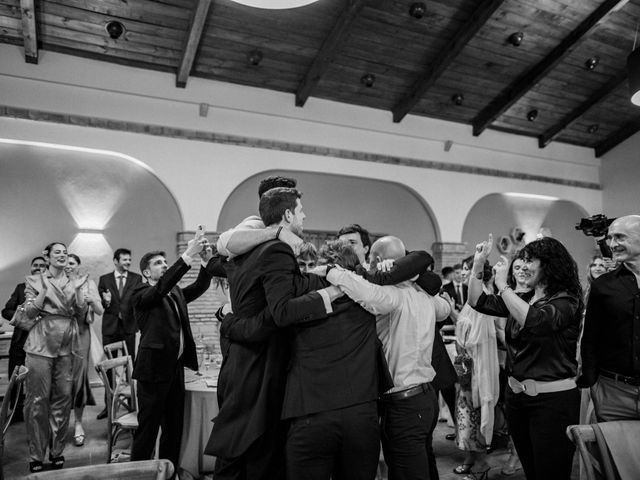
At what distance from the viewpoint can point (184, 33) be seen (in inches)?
227

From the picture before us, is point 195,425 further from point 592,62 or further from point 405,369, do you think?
point 592,62

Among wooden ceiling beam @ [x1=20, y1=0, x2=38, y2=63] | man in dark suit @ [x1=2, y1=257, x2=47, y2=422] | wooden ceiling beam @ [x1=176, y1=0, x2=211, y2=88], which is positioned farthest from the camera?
wooden ceiling beam @ [x1=176, y1=0, x2=211, y2=88]

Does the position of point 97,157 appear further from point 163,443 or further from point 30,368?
point 163,443

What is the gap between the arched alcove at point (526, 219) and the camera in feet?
29.1

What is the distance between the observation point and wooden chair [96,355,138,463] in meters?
3.06

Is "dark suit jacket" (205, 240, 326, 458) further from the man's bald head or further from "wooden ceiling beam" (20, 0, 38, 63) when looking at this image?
"wooden ceiling beam" (20, 0, 38, 63)

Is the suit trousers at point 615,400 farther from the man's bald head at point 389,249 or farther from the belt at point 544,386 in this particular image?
the man's bald head at point 389,249

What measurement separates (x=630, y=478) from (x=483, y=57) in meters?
6.51

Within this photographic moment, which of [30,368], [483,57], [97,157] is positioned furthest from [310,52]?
[30,368]

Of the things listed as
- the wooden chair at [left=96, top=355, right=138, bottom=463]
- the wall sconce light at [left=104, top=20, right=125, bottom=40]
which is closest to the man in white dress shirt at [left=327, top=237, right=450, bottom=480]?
the wooden chair at [left=96, top=355, right=138, bottom=463]

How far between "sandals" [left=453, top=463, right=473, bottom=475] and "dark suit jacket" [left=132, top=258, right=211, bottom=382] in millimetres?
1972

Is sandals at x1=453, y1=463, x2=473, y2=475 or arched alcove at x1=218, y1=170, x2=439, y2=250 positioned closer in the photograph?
sandals at x1=453, y1=463, x2=473, y2=475

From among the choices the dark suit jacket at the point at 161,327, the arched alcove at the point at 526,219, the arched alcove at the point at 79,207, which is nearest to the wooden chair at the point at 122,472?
the dark suit jacket at the point at 161,327

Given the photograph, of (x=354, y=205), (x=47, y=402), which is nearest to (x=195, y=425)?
(x=47, y=402)
